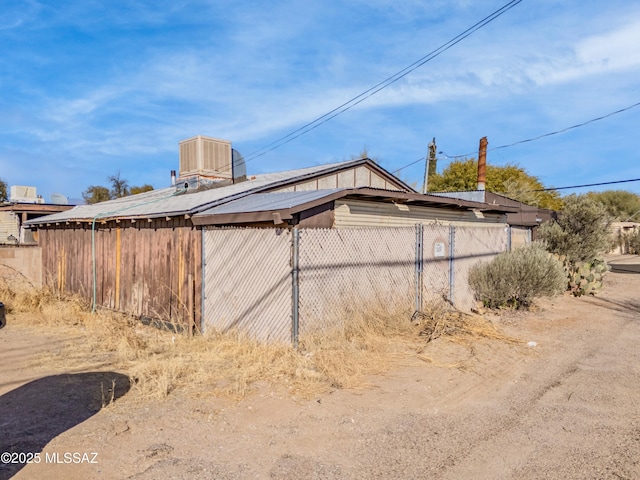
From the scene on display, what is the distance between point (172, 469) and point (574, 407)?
13.5 ft

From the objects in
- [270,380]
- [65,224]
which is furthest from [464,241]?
[65,224]

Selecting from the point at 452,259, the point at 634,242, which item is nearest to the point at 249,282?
the point at 452,259

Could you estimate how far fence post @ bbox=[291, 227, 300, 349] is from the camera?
6785 millimetres

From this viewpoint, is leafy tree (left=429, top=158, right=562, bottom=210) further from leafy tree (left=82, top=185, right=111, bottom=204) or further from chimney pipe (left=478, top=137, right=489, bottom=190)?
leafy tree (left=82, top=185, right=111, bottom=204)

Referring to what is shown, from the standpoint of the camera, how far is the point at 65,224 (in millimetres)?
12617

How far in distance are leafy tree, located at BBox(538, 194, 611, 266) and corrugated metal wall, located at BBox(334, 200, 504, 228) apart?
549 cm

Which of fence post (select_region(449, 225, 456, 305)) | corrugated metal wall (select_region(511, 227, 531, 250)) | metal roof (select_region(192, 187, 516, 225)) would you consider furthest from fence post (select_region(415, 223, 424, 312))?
corrugated metal wall (select_region(511, 227, 531, 250))

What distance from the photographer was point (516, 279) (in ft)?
36.0

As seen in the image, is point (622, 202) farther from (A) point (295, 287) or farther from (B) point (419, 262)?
(A) point (295, 287)

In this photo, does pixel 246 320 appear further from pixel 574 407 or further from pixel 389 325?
pixel 574 407

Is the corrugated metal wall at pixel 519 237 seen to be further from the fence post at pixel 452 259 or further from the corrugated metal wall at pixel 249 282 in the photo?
the corrugated metal wall at pixel 249 282

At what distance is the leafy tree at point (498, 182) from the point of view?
3396 centimetres

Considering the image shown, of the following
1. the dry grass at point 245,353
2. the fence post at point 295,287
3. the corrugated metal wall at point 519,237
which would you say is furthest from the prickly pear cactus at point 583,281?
the fence post at point 295,287

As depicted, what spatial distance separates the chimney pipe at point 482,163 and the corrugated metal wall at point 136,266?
17.9m
